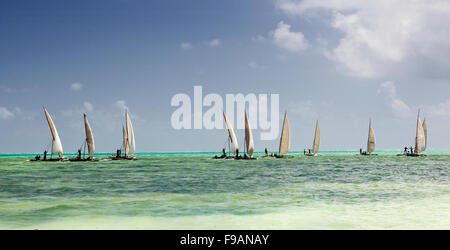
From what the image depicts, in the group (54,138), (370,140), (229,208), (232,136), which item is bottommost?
(229,208)

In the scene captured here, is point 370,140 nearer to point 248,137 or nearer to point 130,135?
point 248,137

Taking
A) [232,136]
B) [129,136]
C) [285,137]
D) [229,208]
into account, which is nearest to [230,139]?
[232,136]

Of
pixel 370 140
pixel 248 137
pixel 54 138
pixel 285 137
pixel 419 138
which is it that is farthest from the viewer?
pixel 370 140

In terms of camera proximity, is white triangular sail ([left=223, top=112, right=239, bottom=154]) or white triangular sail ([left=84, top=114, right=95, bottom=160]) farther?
white triangular sail ([left=223, top=112, right=239, bottom=154])

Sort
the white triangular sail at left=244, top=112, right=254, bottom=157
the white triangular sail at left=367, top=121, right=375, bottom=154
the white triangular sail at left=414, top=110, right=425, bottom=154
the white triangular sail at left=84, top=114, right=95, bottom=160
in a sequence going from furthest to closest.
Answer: the white triangular sail at left=367, top=121, right=375, bottom=154, the white triangular sail at left=414, top=110, right=425, bottom=154, the white triangular sail at left=244, top=112, right=254, bottom=157, the white triangular sail at left=84, top=114, right=95, bottom=160

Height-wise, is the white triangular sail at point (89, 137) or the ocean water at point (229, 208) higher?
the white triangular sail at point (89, 137)

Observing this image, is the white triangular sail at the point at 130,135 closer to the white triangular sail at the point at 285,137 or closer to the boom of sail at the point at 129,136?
the boom of sail at the point at 129,136

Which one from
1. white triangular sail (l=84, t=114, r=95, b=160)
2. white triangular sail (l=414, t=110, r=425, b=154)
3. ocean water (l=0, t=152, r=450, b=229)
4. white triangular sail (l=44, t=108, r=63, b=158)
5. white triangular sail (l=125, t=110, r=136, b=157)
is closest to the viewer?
ocean water (l=0, t=152, r=450, b=229)

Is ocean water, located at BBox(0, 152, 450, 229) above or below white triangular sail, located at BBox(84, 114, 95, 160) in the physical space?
below

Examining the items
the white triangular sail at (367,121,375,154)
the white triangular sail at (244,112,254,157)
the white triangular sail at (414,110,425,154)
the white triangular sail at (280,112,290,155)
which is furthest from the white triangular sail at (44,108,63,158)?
the white triangular sail at (414,110,425,154)

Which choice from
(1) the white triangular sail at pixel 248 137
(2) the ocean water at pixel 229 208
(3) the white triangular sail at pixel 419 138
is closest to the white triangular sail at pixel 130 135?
(1) the white triangular sail at pixel 248 137

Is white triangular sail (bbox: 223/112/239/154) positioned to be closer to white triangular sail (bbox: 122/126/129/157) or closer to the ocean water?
white triangular sail (bbox: 122/126/129/157)

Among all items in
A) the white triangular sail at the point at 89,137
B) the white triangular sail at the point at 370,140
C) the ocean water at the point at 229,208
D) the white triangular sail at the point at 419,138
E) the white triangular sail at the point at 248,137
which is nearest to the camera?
the ocean water at the point at 229,208
